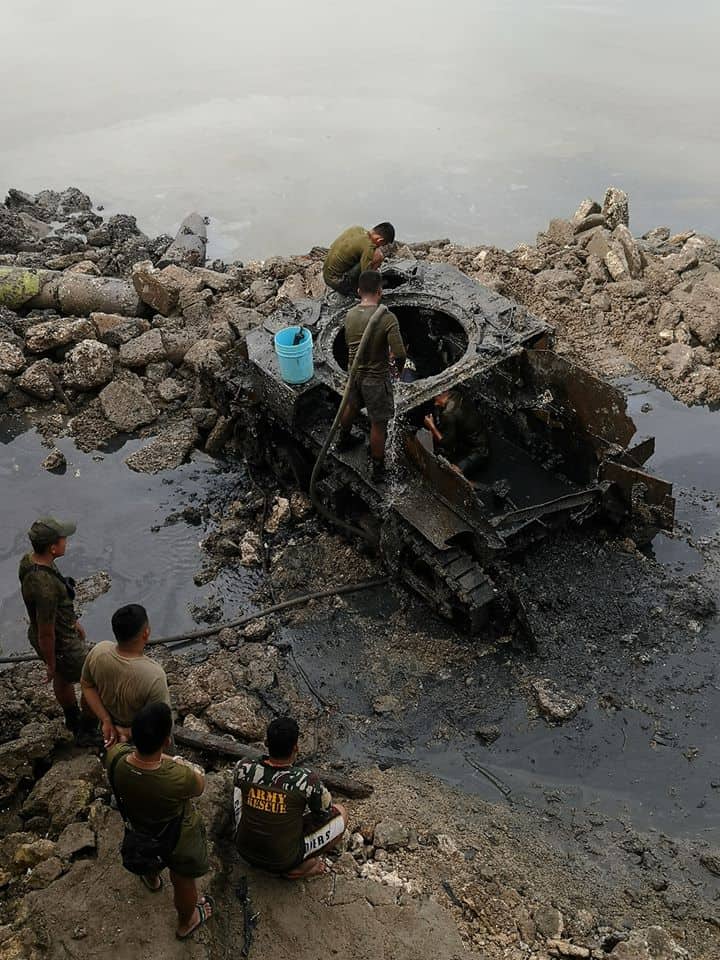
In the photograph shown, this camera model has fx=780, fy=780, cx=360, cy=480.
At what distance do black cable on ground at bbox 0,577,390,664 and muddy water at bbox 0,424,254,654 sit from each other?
22 centimetres

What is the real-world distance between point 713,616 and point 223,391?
206 inches

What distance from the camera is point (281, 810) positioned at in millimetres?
3768

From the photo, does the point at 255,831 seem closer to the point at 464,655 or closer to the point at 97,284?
the point at 464,655

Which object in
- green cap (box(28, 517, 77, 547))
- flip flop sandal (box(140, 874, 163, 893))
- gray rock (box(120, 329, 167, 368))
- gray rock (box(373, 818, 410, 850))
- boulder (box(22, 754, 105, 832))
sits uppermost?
green cap (box(28, 517, 77, 547))

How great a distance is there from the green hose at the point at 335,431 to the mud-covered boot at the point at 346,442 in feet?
0.49

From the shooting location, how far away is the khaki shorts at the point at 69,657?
4742 millimetres

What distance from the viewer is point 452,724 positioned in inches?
216

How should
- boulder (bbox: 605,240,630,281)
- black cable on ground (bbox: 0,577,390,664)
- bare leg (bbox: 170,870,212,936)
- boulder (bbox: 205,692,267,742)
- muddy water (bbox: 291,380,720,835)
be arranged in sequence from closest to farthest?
bare leg (bbox: 170,870,212,936), muddy water (bbox: 291,380,720,835), boulder (bbox: 205,692,267,742), black cable on ground (bbox: 0,577,390,664), boulder (bbox: 605,240,630,281)

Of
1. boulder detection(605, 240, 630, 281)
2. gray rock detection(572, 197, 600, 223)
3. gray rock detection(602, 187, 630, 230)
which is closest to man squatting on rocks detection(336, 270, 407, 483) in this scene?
boulder detection(605, 240, 630, 281)

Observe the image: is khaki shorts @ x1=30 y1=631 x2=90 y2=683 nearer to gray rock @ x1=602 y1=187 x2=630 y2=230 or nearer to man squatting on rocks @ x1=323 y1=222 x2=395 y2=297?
man squatting on rocks @ x1=323 y1=222 x2=395 y2=297

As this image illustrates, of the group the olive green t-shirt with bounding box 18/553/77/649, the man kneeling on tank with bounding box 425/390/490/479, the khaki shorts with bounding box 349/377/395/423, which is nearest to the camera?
the olive green t-shirt with bounding box 18/553/77/649

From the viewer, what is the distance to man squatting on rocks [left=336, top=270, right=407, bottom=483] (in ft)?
19.5

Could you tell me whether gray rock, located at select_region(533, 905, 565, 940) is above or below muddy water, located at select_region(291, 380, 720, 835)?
above

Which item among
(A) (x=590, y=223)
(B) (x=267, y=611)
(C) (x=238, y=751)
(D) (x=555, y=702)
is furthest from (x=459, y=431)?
(A) (x=590, y=223)
